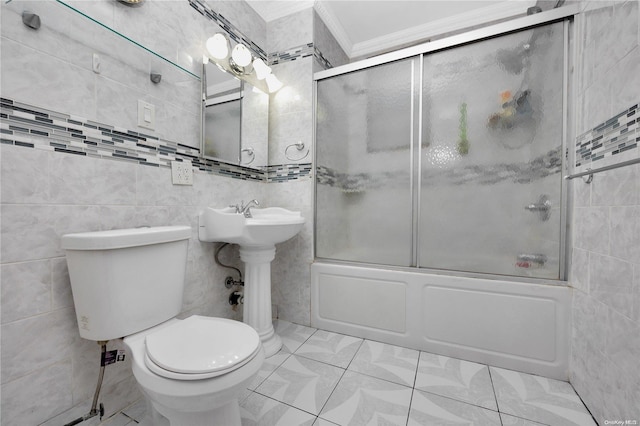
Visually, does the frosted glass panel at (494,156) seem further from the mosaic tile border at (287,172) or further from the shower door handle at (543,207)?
the mosaic tile border at (287,172)

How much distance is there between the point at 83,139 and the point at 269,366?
1314mm

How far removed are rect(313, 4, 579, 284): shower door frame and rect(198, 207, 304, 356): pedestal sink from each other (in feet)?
1.56

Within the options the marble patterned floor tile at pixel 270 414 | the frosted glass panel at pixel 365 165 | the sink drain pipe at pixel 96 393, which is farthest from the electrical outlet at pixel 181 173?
the marble patterned floor tile at pixel 270 414

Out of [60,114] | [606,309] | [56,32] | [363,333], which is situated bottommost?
[363,333]

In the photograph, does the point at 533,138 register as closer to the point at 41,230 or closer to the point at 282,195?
the point at 282,195

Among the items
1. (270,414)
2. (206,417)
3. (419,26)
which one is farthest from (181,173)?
(419,26)

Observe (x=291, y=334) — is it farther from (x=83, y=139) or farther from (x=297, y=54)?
(x=297, y=54)

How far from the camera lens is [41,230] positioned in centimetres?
85

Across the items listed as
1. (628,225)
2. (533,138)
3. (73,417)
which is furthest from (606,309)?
(73,417)

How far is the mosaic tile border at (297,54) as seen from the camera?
1.81 metres

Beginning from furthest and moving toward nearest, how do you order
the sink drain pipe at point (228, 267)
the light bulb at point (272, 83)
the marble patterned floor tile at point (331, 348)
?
the light bulb at point (272, 83)
the sink drain pipe at point (228, 267)
the marble patterned floor tile at point (331, 348)

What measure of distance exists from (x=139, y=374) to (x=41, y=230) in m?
0.58

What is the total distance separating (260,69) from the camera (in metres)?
1.74

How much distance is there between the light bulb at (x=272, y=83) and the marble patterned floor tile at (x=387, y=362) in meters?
1.86
